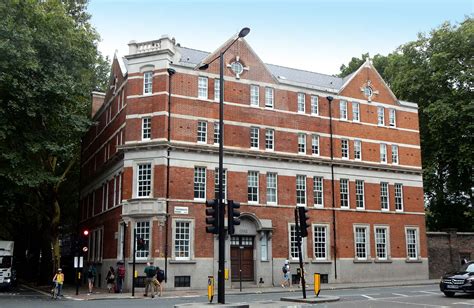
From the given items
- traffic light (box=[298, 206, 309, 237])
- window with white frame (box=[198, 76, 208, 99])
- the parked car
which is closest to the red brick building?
window with white frame (box=[198, 76, 208, 99])

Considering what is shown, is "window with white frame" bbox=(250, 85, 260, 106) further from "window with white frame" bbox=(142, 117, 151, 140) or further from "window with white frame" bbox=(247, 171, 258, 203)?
"window with white frame" bbox=(142, 117, 151, 140)

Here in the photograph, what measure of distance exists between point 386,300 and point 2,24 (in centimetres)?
2472

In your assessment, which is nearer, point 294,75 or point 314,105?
point 314,105

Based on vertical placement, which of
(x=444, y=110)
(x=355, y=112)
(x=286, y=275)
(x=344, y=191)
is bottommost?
(x=286, y=275)

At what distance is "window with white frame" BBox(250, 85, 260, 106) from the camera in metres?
35.8

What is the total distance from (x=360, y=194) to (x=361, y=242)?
354 cm

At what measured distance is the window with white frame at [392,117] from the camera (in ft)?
136

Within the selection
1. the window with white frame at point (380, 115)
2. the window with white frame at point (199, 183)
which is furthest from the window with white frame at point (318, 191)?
the window with white frame at point (199, 183)

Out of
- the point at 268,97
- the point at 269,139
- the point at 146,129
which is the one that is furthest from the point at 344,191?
the point at 146,129

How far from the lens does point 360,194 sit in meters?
38.6

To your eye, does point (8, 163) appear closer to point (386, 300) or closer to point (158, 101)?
point (158, 101)

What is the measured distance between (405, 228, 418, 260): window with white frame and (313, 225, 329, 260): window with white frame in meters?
7.66

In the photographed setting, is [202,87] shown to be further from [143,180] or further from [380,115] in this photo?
[380,115]

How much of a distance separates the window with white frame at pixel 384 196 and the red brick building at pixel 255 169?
6.1 inches
